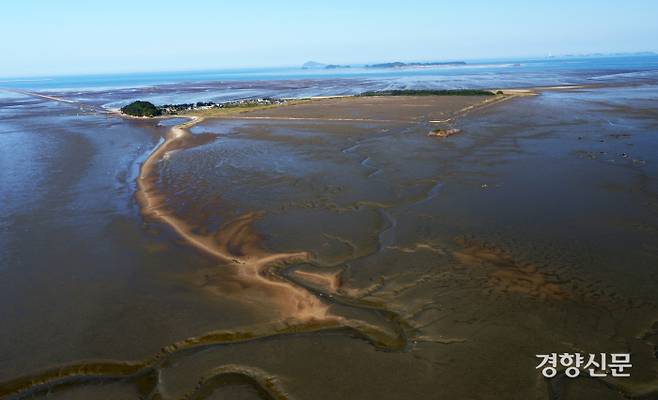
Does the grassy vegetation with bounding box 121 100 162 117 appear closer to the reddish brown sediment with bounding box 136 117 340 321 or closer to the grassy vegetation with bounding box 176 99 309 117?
the grassy vegetation with bounding box 176 99 309 117

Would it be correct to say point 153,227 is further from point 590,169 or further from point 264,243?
point 590,169

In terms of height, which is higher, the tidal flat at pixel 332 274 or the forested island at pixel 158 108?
the forested island at pixel 158 108

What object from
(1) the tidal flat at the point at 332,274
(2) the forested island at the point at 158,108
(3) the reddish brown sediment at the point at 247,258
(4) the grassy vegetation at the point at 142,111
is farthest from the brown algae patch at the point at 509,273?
(2) the forested island at the point at 158,108

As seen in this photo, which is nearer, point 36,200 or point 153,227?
point 153,227

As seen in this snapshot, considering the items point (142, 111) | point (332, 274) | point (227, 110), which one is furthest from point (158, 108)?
point (332, 274)

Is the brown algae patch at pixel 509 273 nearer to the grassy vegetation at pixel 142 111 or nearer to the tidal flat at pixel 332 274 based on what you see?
the tidal flat at pixel 332 274

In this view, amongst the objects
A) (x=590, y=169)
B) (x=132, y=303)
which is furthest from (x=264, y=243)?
(x=590, y=169)

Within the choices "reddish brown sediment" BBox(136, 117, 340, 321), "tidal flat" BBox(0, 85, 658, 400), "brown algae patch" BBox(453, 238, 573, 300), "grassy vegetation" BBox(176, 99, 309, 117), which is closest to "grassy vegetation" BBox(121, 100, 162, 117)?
"grassy vegetation" BBox(176, 99, 309, 117)

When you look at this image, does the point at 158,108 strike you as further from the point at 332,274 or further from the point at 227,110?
the point at 332,274

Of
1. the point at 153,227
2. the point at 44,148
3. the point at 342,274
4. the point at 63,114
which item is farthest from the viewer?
the point at 63,114
